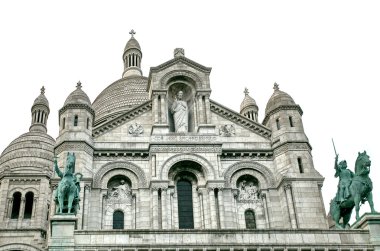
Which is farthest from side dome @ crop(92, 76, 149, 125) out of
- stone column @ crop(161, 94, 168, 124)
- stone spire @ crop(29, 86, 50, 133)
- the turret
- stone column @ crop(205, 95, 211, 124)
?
→ stone column @ crop(205, 95, 211, 124)

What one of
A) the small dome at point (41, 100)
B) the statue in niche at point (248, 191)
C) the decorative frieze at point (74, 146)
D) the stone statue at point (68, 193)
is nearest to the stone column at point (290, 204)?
the statue in niche at point (248, 191)

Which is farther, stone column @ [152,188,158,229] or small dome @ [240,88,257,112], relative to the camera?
small dome @ [240,88,257,112]

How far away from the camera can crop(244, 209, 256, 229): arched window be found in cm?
3522

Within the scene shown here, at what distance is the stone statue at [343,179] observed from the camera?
29203 millimetres

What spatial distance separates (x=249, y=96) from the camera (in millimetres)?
66938

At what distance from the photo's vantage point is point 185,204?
35.6m

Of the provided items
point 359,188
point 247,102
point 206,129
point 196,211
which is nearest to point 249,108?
point 247,102

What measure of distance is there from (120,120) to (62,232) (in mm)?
13129

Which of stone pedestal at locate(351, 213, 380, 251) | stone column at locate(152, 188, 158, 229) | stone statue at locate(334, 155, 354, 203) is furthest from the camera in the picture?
stone column at locate(152, 188, 158, 229)

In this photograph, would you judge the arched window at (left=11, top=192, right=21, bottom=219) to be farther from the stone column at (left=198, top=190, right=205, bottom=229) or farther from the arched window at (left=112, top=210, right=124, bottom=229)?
the stone column at (left=198, top=190, right=205, bottom=229)

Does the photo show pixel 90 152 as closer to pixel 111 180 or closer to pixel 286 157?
pixel 111 180

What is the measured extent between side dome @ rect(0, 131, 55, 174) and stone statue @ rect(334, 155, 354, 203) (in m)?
30.4

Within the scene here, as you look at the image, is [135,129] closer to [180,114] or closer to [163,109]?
[163,109]

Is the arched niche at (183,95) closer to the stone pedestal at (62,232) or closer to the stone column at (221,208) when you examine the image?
the stone column at (221,208)
